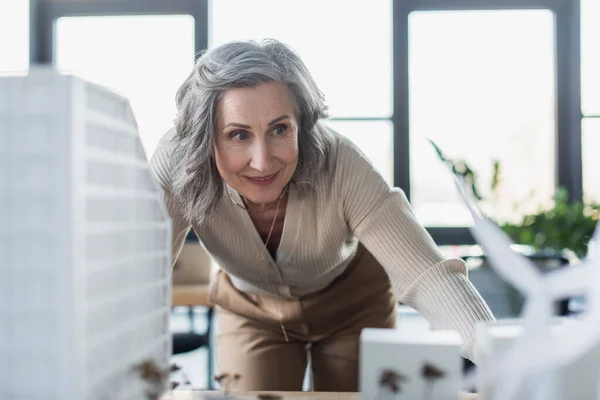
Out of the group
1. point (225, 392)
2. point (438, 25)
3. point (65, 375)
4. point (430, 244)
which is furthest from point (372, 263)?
point (438, 25)

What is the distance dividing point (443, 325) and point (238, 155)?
0.53 m

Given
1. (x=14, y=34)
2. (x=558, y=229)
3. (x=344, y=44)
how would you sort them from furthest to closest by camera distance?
(x=14, y=34), (x=344, y=44), (x=558, y=229)

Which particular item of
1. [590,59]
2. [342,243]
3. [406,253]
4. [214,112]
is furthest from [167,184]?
[590,59]

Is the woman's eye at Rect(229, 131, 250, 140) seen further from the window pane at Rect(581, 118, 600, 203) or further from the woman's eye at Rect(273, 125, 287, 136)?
the window pane at Rect(581, 118, 600, 203)

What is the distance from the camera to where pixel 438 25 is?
427cm

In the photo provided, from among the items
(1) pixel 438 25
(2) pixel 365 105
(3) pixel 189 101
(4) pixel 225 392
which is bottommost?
(4) pixel 225 392

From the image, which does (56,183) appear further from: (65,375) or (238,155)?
(238,155)

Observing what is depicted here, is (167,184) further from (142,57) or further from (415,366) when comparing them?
(142,57)

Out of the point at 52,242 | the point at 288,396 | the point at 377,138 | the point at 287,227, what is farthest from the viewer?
the point at 377,138

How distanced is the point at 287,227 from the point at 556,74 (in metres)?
3.27

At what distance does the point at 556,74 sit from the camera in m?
4.26

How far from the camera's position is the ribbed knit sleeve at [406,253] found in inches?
50.0

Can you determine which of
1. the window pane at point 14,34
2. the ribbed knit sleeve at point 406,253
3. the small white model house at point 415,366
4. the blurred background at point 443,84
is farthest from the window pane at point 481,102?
the small white model house at point 415,366

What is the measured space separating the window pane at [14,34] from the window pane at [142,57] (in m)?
0.24
